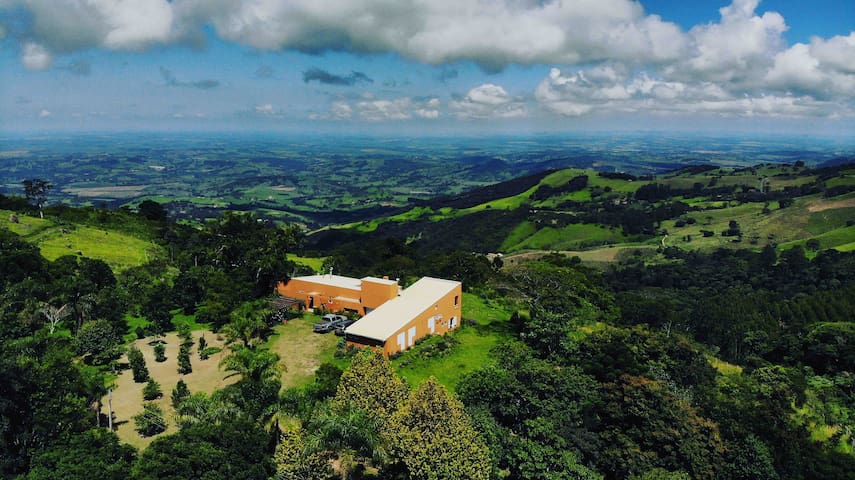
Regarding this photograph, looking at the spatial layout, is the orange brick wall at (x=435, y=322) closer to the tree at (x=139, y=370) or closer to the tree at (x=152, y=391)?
the tree at (x=152, y=391)

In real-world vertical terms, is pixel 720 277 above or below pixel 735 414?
below

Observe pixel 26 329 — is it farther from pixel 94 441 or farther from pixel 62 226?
pixel 62 226

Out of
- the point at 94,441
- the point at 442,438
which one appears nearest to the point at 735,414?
the point at 442,438

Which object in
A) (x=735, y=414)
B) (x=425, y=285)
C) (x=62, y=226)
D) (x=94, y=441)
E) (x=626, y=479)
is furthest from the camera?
(x=62, y=226)

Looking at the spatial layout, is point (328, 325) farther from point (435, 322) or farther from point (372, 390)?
point (372, 390)

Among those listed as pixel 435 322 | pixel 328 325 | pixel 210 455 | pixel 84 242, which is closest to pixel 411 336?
pixel 435 322
